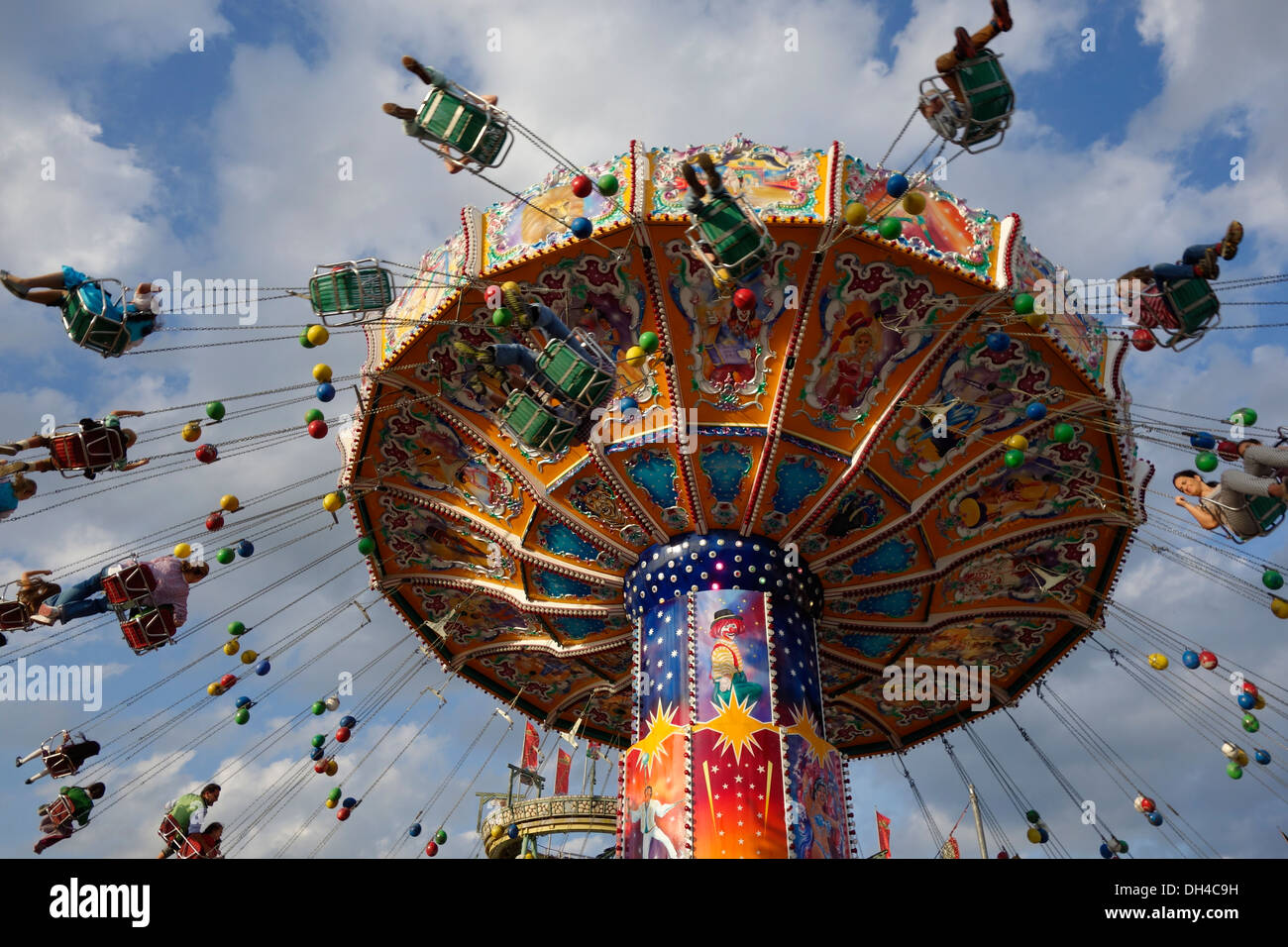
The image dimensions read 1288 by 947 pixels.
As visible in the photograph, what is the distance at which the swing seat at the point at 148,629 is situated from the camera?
1265 cm

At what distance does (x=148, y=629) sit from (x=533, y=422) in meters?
5.29

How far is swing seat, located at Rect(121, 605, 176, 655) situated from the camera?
12648 mm

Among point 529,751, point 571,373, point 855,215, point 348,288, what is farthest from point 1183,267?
point 529,751

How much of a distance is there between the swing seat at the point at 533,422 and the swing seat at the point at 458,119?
109 inches

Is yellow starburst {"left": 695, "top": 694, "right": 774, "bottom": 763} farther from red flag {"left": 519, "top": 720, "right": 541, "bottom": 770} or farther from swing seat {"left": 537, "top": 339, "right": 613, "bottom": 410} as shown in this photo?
red flag {"left": 519, "top": 720, "right": 541, "bottom": 770}

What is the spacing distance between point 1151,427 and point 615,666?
366 inches

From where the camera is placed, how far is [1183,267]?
1155 centimetres

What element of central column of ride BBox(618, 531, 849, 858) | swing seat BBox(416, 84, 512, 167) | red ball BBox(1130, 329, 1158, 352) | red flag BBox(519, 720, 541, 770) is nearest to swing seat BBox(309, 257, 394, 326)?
swing seat BBox(416, 84, 512, 167)

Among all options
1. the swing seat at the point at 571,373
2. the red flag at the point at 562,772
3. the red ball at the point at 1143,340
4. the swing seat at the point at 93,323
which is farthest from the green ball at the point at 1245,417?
the red flag at the point at 562,772

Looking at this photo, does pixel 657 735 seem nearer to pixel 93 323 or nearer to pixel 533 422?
pixel 533 422

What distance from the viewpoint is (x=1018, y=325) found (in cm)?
1323

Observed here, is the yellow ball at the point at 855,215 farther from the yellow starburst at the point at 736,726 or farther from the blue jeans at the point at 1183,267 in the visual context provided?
the yellow starburst at the point at 736,726

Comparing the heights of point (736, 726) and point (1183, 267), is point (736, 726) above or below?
below
